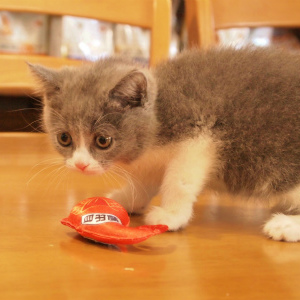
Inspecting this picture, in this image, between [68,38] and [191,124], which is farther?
[68,38]

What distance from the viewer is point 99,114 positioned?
878 millimetres

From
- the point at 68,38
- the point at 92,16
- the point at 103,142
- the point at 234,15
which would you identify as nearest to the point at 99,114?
the point at 103,142

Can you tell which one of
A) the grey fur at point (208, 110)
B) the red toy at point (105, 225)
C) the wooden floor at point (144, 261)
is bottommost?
the wooden floor at point (144, 261)

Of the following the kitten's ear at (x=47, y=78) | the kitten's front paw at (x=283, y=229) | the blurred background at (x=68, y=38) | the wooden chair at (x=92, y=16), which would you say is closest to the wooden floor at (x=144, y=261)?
the kitten's front paw at (x=283, y=229)

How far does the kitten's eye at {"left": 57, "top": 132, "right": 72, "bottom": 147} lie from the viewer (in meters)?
0.93

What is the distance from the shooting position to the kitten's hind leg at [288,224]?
2.66 ft

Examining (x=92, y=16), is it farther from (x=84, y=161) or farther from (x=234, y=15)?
(x=84, y=161)

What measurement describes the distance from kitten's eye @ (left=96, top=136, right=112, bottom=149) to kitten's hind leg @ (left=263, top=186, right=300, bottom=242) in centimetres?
36

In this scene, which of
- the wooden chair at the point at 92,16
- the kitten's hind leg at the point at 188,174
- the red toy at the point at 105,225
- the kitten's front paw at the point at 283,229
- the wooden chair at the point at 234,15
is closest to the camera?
the red toy at the point at 105,225

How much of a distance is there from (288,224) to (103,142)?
41 centimetres

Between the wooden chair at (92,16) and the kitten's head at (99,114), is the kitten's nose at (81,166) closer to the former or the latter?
the kitten's head at (99,114)

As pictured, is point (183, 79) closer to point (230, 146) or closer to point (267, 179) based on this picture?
point (230, 146)

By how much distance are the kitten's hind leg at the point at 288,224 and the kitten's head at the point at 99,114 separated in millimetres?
312

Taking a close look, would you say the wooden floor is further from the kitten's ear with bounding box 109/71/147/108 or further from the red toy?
the kitten's ear with bounding box 109/71/147/108
